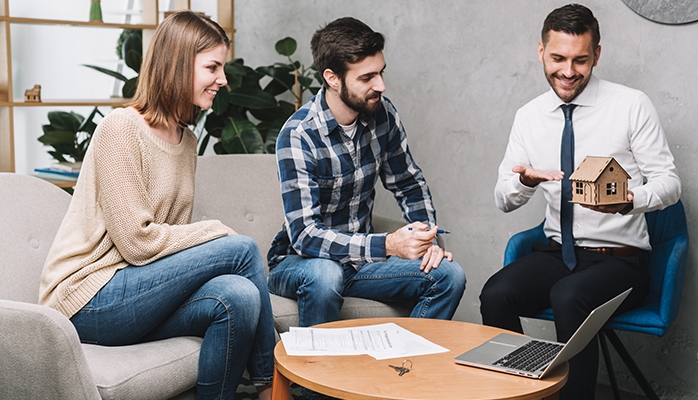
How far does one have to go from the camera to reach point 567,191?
8.06 ft

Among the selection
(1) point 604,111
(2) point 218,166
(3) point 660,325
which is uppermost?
(1) point 604,111

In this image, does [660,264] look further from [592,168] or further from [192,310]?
[192,310]

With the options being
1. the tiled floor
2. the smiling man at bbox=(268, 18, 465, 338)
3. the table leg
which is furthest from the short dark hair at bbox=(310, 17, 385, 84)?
the tiled floor

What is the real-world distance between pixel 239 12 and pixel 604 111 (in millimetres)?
2402

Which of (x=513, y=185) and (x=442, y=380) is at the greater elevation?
(x=513, y=185)

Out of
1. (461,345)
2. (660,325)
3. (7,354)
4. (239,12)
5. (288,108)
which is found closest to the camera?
(7,354)

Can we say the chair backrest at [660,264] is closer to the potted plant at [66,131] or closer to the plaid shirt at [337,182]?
the plaid shirt at [337,182]

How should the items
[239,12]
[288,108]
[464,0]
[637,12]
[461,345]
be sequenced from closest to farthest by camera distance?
[461,345], [637,12], [464,0], [288,108], [239,12]

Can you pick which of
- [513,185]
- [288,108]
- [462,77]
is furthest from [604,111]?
[288,108]

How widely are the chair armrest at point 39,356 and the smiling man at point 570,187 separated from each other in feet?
4.27

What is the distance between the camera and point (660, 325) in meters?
2.22

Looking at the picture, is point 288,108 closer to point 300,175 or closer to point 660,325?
point 300,175

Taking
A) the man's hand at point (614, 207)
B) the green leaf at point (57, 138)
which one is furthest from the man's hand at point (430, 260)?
the green leaf at point (57, 138)

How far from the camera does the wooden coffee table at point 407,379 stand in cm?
147
